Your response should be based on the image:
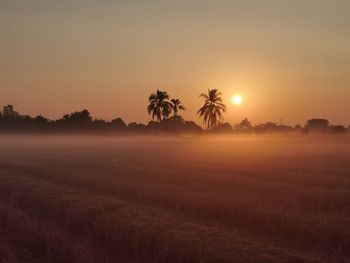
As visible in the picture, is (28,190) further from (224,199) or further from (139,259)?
(139,259)

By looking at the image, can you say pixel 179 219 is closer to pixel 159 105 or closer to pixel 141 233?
pixel 141 233

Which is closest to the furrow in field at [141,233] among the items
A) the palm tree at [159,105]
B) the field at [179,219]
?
the field at [179,219]

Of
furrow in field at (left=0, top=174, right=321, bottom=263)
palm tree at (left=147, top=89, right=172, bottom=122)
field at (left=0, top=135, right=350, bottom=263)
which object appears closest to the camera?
furrow in field at (left=0, top=174, right=321, bottom=263)

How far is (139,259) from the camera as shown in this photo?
11.5 metres

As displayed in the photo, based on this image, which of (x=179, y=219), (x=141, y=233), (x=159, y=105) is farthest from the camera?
(x=159, y=105)

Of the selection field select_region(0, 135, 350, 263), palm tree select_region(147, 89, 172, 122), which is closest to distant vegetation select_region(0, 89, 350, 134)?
palm tree select_region(147, 89, 172, 122)

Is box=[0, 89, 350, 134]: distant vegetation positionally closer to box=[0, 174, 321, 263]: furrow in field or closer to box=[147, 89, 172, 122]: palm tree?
box=[147, 89, 172, 122]: palm tree

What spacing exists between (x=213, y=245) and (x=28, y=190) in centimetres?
1027

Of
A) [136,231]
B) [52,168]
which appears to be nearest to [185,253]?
[136,231]

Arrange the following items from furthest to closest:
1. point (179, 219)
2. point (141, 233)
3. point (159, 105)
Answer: point (159, 105)
point (179, 219)
point (141, 233)

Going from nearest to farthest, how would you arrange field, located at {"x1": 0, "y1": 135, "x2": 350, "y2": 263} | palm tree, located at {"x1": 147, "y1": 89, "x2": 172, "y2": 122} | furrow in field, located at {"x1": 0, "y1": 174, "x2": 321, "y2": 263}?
furrow in field, located at {"x1": 0, "y1": 174, "x2": 321, "y2": 263} → field, located at {"x1": 0, "y1": 135, "x2": 350, "y2": 263} → palm tree, located at {"x1": 147, "y1": 89, "x2": 172, "y2": 122}

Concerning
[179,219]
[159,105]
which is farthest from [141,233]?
[159,105]

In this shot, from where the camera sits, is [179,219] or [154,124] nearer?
[179,219]

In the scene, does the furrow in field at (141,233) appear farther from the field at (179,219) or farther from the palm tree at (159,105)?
the palm tree at (159,105)
